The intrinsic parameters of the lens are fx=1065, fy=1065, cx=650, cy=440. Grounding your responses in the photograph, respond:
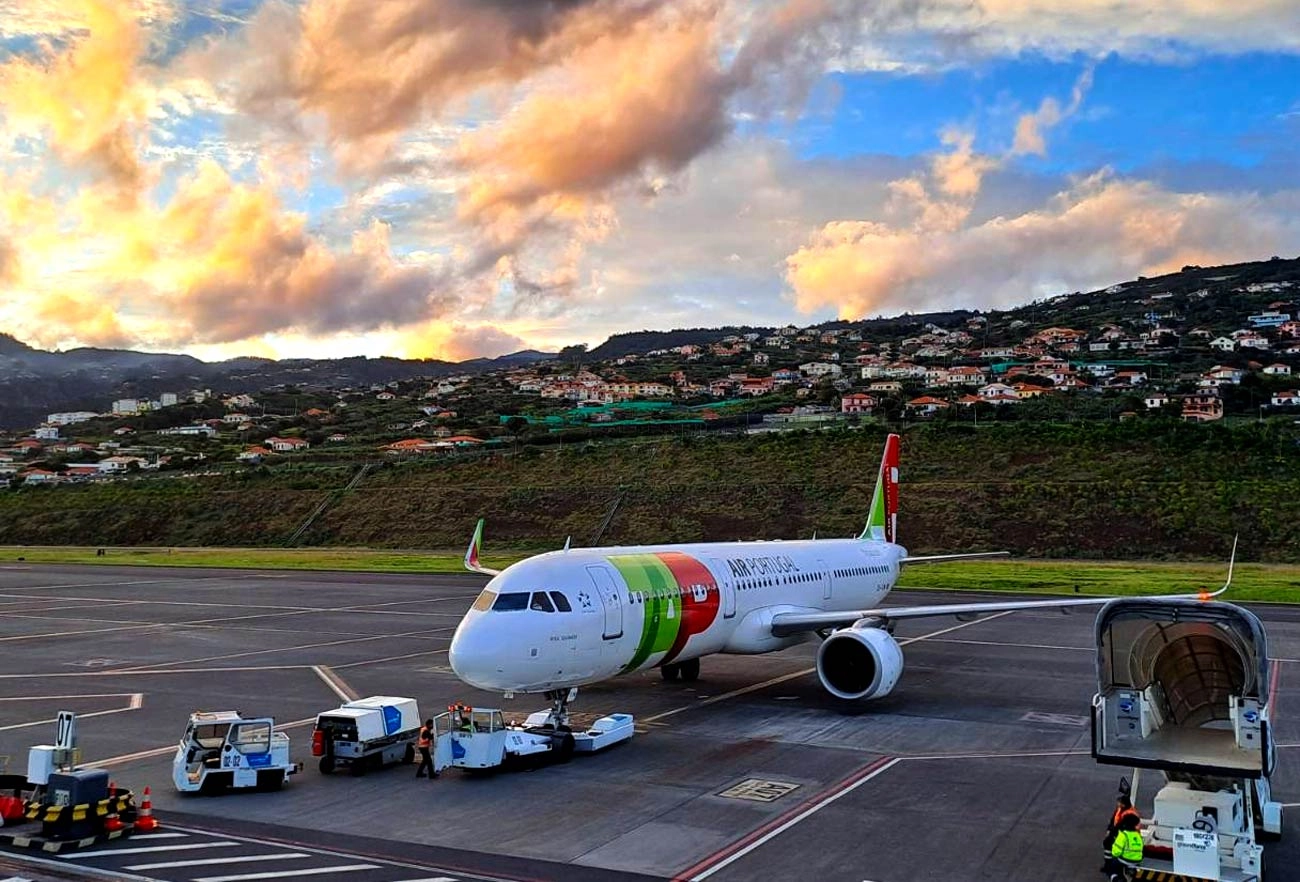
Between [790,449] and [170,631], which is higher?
[790,449]

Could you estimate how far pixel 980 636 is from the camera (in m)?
41.7

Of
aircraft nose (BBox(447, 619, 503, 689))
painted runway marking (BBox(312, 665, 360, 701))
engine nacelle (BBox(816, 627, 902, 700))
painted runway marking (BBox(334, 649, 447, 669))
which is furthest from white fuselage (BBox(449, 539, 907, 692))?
painted runway marking (BBox(334, 649, 447, 669))

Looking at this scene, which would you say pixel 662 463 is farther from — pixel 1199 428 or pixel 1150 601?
pixel 1150 601

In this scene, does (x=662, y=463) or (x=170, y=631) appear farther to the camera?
(x=662, y=463)

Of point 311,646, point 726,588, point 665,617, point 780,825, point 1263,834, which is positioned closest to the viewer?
point 1263,834

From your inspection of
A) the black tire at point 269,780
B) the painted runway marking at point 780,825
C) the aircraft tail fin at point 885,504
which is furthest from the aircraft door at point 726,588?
the aircraft tail fin at point 885,504

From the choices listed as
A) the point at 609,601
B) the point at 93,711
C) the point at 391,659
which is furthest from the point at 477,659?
the point at 391,659

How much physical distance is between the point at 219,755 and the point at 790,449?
90.2 m

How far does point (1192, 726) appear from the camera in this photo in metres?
16.6

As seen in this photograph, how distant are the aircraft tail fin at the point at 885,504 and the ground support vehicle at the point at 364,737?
24.7m

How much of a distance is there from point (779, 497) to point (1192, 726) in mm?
75911

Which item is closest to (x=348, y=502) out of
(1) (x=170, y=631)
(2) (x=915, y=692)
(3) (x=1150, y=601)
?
(1) (x=170, y=631)

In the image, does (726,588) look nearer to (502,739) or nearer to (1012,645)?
(502,739)

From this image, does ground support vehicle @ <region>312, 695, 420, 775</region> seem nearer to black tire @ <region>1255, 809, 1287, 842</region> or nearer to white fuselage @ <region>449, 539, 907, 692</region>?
white fuselage @ <region>449, 539, 907, 692</region>
